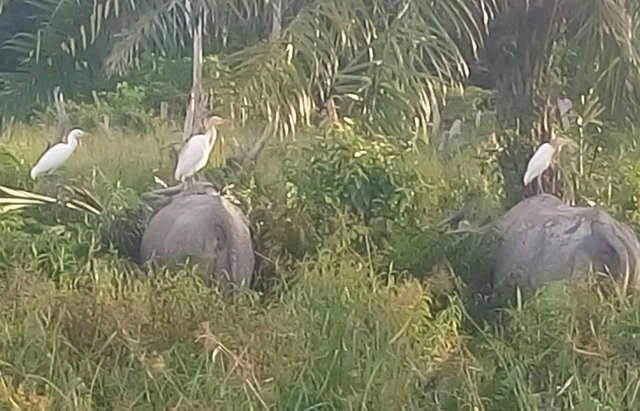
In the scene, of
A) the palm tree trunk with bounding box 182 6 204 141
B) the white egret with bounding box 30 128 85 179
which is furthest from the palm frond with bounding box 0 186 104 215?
the palm tree trunk with bounding box 182 6 204 141

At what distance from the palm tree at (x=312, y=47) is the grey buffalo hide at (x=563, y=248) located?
2.20 ft

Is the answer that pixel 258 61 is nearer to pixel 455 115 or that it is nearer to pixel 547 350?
pixel 547 350

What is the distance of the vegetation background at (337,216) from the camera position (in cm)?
422

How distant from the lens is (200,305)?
467 centimetres

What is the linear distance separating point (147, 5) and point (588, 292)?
7.99 feet

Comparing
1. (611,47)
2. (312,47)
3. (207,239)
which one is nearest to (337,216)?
(207,239)

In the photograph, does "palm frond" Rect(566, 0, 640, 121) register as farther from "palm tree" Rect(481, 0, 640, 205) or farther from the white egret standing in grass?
the white egret standing in grass

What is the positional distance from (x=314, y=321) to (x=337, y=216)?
3.93 ft

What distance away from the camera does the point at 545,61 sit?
239 inches

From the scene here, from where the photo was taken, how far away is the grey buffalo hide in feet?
16.9

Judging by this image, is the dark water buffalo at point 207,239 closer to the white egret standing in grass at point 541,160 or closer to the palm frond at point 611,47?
the white egret standing in grass at point 541,160

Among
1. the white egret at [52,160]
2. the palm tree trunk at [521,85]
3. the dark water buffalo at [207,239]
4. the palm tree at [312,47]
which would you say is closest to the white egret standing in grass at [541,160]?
the palm tree trunk at [521,85]

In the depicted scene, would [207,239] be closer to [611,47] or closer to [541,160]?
[541,160]

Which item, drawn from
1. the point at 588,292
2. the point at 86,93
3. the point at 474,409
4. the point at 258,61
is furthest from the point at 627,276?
the point at 86,93
